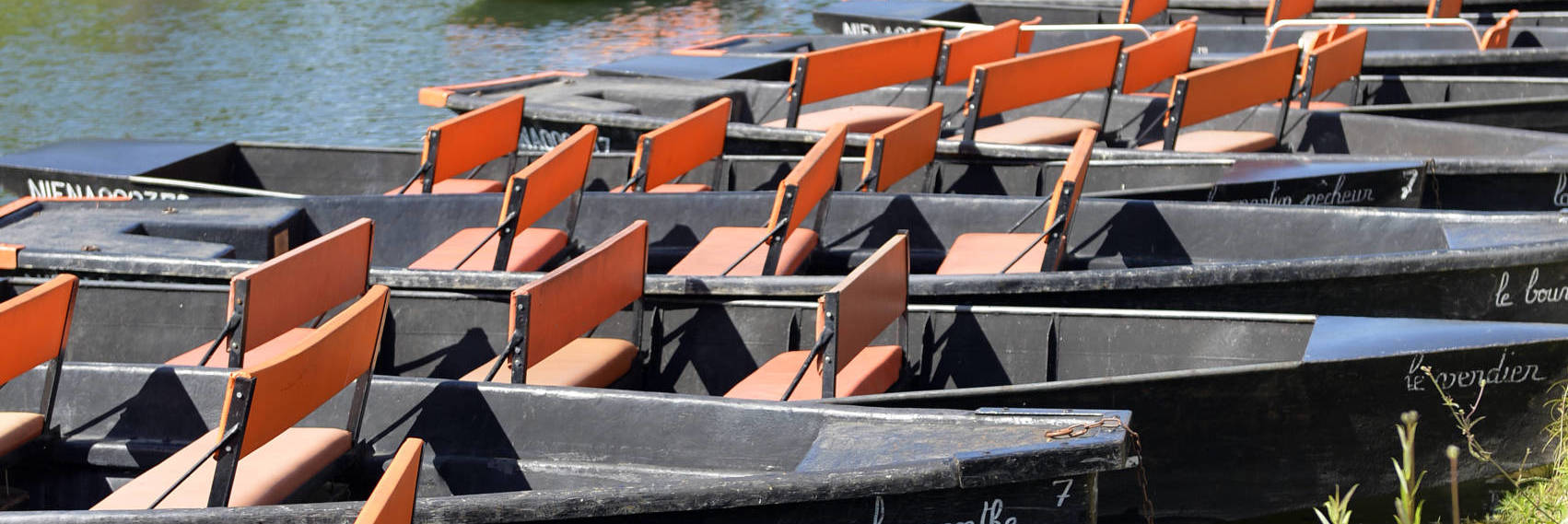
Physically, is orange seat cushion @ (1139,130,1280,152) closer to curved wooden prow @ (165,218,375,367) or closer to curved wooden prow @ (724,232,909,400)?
curved wooden prow @ (724,232,909,400)

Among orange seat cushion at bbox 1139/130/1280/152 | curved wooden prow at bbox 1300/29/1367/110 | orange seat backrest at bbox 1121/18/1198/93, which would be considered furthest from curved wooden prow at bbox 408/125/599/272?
curved wooden prow at bbox 1300/29/1367/110

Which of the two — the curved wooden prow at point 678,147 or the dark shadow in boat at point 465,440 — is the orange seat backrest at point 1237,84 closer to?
the curved wooden prow at point 678,147

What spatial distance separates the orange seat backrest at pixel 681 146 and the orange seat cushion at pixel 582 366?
5.89ft

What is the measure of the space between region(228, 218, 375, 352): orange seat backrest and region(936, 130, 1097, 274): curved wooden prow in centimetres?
232

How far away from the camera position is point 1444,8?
12.7 m

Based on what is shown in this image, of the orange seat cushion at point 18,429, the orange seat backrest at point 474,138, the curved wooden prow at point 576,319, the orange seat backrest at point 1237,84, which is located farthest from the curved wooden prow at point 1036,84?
the orange seat cushion at point 18,429

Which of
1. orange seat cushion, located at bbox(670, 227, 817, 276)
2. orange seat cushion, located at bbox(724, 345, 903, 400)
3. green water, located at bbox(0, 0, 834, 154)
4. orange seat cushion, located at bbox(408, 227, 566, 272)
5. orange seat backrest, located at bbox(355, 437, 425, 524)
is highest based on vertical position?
orange seat backrest, located at bbox(355, 437, 425, 524)

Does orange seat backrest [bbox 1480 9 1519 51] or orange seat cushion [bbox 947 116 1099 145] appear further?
orange seat backrest [bbox 1480 9 1519 51]

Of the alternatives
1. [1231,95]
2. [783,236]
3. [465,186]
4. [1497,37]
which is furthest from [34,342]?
[1497,37]

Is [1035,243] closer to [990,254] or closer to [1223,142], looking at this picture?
[990,254]

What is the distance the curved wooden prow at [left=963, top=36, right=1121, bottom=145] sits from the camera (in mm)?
8766

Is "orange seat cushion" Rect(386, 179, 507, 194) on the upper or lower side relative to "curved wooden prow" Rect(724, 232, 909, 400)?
lower

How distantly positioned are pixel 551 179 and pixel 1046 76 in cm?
320

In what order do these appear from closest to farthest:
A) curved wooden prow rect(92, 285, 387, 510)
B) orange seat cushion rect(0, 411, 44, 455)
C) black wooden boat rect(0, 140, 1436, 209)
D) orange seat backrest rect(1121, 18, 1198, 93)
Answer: curved wooden prow rect(92, 285, 387, 510) < orange seat cushion rect(0, 411, 44, 455) < black wooden boat rect(0, 140, 1436, 209) < orange seat backrest rect(1121, 18, 1198, 93)
